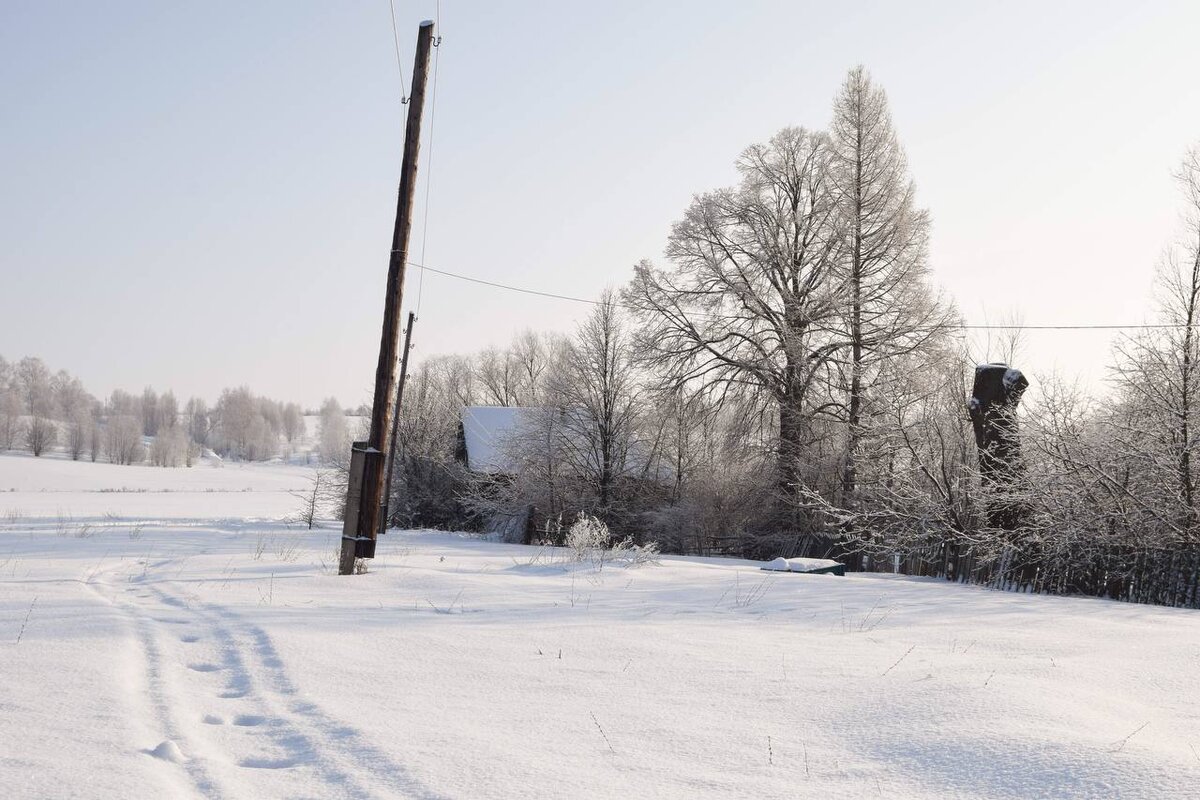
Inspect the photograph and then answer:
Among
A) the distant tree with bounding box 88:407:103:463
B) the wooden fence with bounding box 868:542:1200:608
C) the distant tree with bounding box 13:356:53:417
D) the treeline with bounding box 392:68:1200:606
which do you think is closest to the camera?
the wooden fence with bounding box 868:542:1200:608

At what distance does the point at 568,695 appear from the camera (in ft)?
13.8

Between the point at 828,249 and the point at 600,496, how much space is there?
11.0 metres

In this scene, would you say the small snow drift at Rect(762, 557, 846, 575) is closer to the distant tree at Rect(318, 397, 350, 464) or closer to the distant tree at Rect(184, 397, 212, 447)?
the distant tree at Rect(318, 397, 350, 464)

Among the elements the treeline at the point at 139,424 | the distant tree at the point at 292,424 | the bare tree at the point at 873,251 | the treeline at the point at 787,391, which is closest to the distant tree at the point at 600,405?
the treeline at the point at 787,391

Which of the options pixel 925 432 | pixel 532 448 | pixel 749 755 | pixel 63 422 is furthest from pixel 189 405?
pixel 749 755

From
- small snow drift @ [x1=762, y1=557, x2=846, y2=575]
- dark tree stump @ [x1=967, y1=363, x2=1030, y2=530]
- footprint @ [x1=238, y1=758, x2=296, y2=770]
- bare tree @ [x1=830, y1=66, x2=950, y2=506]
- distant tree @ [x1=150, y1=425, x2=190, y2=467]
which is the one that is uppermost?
bare tree @ [x1=830, y1=66, x2=950, y2=506]

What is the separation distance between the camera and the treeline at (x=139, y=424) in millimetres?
109312

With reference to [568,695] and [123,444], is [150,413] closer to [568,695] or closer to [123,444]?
[123,444]

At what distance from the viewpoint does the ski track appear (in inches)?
117

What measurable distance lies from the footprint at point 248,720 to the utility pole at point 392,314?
562 cm

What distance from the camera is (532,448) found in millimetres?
28250

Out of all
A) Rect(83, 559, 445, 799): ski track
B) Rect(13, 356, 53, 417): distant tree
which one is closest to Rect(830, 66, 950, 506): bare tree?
Rect(83, 559, 445, 799): ski track

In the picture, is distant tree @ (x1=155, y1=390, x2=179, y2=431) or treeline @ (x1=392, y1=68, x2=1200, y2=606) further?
distant tree @ (x1=155, y1=390, x2=179, y2=431)

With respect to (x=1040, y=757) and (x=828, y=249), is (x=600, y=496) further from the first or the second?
(x=1040, y=757)
